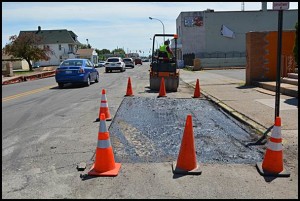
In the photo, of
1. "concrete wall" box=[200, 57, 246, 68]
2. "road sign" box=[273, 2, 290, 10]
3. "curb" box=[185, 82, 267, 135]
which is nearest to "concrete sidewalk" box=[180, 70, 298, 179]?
"curb" box=[185, 82, 267, 135]

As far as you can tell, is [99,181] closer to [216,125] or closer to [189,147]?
[189,147]

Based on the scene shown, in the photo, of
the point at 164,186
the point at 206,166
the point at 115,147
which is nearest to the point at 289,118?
the point at 206,166

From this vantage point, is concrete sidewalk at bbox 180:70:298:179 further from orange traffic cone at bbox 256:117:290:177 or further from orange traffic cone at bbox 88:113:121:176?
orange traffic cone at bbox 88:113:121:176

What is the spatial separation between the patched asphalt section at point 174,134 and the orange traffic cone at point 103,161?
50 centimetres

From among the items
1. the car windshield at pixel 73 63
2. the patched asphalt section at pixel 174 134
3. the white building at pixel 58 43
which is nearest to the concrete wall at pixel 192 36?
the car windshield at pixel 73 63

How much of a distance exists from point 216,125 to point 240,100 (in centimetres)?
389

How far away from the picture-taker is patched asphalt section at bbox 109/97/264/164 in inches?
222

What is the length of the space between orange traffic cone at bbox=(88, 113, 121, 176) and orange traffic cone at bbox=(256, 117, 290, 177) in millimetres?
2167

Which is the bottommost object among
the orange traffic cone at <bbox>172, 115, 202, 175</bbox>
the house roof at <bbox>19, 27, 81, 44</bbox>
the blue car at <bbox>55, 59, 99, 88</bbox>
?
the orange traffic cone at <bbox>172, 115, 202, 175</bbox>

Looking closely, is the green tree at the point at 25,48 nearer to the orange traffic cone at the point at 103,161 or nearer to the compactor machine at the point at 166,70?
the compactor machine at the point at 166,70

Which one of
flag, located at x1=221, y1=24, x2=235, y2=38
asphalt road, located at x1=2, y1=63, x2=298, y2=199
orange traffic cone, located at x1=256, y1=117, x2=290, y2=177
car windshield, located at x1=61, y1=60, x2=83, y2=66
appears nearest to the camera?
asphalt road, located at x1=2, y1=63, x2=298, y2=199

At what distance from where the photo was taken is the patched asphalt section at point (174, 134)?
5.65 meters

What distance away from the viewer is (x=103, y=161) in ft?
16.0

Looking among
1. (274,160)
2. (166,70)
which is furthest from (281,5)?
(166,70)
